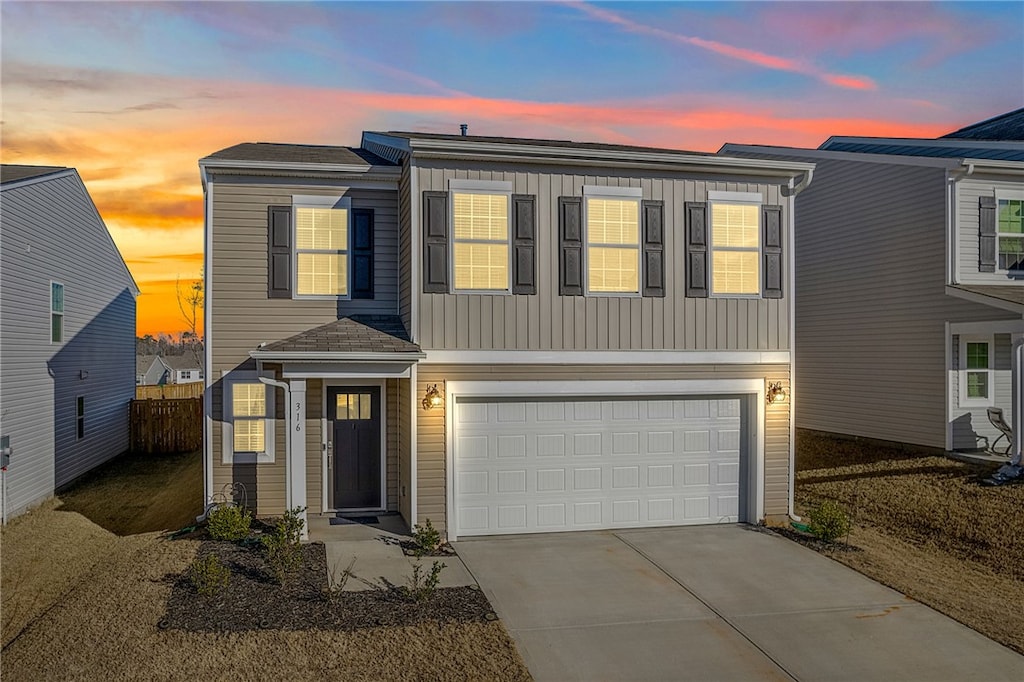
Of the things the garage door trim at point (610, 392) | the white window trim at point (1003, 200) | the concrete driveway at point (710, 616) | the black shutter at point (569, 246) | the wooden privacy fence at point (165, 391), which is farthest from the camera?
the wooden privacy fence at point (165, 391)

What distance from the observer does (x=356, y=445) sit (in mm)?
11883

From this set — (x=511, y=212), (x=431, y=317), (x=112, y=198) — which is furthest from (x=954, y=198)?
(x=112, y=198)

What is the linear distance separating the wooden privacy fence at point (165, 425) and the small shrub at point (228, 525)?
1296cm

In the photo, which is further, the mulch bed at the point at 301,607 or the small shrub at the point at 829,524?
the small shrub at the point at 829,524

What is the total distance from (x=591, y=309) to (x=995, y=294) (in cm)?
928

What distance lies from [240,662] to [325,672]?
82 cm

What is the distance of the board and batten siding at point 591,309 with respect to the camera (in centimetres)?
1063

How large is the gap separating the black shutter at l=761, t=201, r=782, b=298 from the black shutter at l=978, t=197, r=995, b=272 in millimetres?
6964

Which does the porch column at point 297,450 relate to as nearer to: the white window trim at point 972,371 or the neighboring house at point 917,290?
the neighboring house at point 917,290

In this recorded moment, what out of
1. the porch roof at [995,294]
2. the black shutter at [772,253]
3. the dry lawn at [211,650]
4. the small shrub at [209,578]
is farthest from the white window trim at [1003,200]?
the small shrub at [209,578]

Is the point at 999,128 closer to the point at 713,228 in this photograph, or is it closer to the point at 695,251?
the point at 713,228

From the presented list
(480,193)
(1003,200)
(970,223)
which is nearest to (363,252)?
(480,193)

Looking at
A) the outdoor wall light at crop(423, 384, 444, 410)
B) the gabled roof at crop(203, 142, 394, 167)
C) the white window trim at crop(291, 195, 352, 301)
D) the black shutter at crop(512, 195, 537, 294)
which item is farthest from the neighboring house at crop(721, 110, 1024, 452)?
the white window trim at crop(291, 195, 352, 301)

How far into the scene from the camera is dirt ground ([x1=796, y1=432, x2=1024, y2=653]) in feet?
28.0
